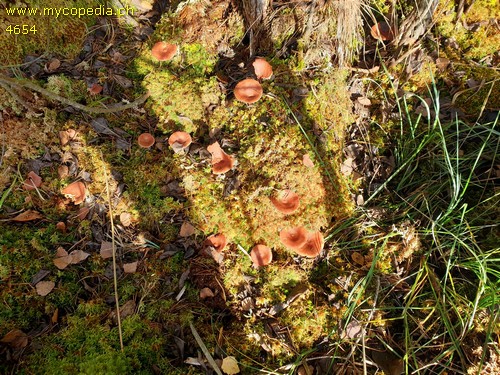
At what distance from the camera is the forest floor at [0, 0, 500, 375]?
2.35 metres

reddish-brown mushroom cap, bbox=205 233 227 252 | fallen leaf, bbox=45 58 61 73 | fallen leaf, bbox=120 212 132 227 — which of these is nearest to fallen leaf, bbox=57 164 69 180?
fallen leaf, bbox=120 212 132 227

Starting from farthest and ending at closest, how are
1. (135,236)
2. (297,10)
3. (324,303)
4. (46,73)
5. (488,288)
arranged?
(46,73) → (297,10) → (135,236) → (324,303) → (488,288)

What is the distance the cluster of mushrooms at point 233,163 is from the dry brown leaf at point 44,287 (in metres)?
1.09

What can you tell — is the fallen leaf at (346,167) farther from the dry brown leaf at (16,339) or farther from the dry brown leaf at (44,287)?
the dry brown leaf at (16,339)

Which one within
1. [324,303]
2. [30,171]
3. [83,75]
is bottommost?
[324,303]

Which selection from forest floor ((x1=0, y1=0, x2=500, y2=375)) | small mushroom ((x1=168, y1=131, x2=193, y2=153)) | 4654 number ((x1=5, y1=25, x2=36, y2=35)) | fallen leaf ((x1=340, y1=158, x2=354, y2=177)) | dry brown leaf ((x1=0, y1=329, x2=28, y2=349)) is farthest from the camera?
4654 number ((x1=5, y1=25, x2=36, y2=35))

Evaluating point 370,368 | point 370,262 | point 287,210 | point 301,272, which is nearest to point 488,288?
point 370,262

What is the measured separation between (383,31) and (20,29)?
3.26 m

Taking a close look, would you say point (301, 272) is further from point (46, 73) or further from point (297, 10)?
point (46, 73)

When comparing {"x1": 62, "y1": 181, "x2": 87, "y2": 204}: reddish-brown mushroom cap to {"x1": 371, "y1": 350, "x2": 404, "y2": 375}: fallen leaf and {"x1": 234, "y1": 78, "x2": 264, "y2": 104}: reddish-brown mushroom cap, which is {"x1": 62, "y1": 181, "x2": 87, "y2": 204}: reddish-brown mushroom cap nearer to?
{"x1": 234, "y1": 78, "x2": 264, "y2": 104}: reddish-brown mushroom cap

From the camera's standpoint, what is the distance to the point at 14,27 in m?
3.15

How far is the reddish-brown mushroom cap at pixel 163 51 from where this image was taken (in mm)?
3068

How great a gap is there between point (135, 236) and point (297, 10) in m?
2.21

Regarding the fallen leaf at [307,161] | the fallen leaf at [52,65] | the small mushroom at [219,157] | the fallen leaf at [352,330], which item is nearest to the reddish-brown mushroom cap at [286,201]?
the fallen leaf at [307,161]
